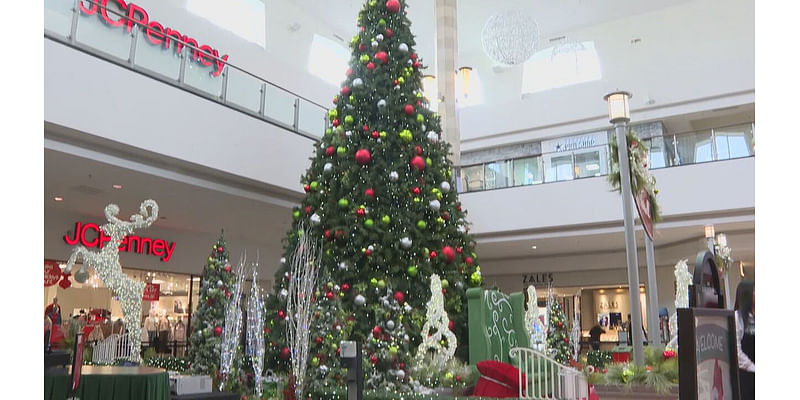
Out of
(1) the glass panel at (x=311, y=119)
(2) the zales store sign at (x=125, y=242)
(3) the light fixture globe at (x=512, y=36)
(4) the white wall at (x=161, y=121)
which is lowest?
(2) the zales store sign at (x=125, y=242)

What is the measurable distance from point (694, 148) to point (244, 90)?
883cm

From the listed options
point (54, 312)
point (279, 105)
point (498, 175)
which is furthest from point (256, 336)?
point (498, 175)

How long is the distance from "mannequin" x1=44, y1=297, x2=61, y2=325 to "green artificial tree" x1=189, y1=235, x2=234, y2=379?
10.8 feet

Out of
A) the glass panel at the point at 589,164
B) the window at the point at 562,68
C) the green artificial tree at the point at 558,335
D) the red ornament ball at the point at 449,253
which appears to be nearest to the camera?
the red ornament ball at the point at 449,253

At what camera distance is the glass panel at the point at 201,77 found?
9438 millimetres

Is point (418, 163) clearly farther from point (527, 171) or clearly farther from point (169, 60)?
point (527, 171)

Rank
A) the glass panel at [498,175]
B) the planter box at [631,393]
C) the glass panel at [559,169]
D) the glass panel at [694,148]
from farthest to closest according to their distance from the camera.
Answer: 1. the glass panel at [498,175]
2. the glass panel at [559,169]
3. the glass panel at [694,148]
4. the planter box at [631,393]

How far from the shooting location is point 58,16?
7.66m

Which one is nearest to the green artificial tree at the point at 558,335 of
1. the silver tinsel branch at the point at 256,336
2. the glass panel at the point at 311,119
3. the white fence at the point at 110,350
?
the glass panel at the point at 311,119

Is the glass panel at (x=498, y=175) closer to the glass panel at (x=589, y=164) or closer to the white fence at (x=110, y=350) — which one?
the glass panel at (x=589, y=164)

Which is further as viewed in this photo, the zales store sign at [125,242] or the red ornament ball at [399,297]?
the zales store sign at [125,242]

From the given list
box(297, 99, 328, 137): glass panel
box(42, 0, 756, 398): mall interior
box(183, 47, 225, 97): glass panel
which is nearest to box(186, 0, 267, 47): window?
box(42, 0, 756, 398): mall interior

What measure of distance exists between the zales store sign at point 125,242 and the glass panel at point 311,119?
3.98 m
